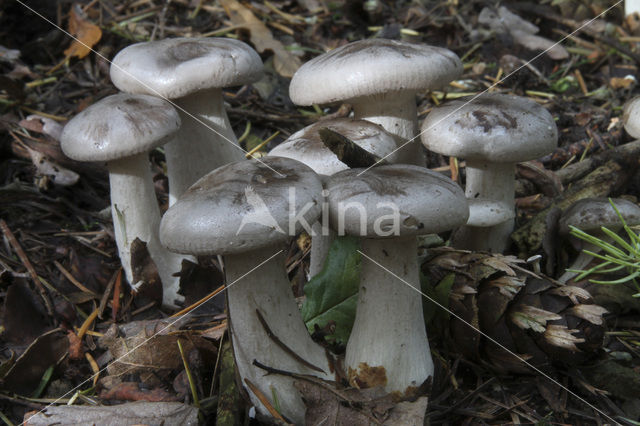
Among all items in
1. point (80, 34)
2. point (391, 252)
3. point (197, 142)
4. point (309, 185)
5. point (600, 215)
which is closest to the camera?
point (309, 185)

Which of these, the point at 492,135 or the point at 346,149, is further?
the point at 492,135

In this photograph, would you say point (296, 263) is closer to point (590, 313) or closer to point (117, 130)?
point (117, 130)

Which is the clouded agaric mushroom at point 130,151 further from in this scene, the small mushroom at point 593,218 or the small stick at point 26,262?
the small mushroom at point 593,218

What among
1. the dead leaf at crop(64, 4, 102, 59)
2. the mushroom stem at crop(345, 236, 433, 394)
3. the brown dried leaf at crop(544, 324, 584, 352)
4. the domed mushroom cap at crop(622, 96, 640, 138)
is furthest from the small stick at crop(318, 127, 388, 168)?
the dead leaf at crop(64, 4, 102, 59)

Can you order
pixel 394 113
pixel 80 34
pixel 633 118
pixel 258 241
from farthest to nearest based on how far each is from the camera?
pixel 80 34 < pixel 394 113 < pixel 633 118 < pixel 258 241

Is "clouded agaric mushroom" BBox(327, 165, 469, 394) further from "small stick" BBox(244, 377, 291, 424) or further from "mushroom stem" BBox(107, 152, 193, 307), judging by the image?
"mushroom stem" BBox(107, 152, 193, 307)

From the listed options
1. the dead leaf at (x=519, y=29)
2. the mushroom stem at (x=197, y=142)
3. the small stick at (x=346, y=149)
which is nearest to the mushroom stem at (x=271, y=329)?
the small stick at (x=346, y=149)

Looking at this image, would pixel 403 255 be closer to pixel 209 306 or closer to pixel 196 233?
pixel 196 233

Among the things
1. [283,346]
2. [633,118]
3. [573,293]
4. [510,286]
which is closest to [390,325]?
[283,346]

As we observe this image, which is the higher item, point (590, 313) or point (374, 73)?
point (374, 73)
